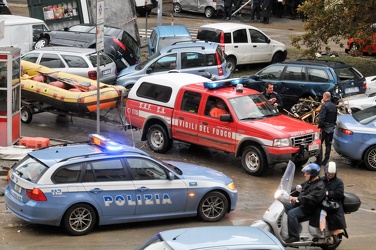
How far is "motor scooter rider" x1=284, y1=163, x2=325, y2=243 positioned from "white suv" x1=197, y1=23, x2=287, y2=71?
16845 millimetres

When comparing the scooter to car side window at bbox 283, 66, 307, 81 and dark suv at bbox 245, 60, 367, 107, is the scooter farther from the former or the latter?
car side window at bbox 283, 66, 307, 81

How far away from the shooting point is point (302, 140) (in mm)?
16234

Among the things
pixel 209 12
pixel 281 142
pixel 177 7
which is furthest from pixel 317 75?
pixel 177 7

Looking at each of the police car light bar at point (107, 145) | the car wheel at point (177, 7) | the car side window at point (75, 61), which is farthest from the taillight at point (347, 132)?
the car wheel at point (177, 7)

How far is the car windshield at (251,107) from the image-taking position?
1678cm

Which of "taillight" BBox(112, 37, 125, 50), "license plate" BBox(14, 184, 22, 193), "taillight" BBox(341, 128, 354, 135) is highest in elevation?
"taillight" BBox(112, 37, 125, 50)

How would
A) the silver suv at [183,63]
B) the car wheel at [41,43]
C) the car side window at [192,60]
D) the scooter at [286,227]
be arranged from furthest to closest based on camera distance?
the car wheel at [41,43], the car side window at [192,60], the silver suv at [183,63], the scooter at [286,227]

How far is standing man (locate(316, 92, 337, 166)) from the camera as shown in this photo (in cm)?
1694

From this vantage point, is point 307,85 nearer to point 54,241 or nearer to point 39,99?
point 39,99

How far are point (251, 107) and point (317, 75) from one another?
5157 millimetres

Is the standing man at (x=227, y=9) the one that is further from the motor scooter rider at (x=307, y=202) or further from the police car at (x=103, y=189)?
the motor scooter rider at (x=307, y=202)

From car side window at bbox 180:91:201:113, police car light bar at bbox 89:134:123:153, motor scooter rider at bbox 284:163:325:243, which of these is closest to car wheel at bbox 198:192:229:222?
police car light bar at bbox 89:134:123:153

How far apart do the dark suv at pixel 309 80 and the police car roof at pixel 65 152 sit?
9.63 m

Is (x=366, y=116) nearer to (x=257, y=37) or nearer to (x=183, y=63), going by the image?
(x=183, y=63)
